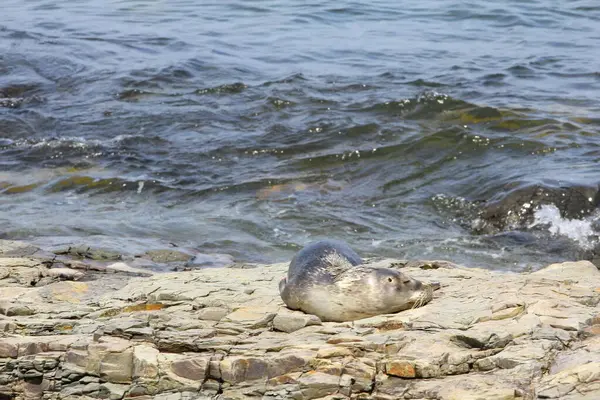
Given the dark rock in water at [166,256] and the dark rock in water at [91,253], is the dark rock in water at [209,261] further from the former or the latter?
the dark rock in water at [91,253]

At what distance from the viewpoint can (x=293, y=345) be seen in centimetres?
493

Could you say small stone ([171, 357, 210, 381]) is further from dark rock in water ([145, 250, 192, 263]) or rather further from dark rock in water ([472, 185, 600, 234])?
dark rock in water ([472, 185, 600, 234])

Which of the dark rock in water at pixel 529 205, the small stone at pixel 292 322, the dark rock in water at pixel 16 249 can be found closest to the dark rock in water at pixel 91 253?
the dark rock in water at pixel 16 249

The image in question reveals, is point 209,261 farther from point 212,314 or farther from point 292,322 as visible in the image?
point 292,322

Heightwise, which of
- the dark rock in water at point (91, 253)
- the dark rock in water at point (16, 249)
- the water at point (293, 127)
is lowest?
the water at point (293, 127)

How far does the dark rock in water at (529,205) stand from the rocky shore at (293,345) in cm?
335

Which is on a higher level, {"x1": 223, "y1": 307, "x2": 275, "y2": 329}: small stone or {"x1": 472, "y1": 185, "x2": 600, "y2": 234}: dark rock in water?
{"x1": 223, "y1": 307, "x2": 275, "y2": 329}: small stone

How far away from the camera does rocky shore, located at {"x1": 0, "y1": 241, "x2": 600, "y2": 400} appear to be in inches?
178

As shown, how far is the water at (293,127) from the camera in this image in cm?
955

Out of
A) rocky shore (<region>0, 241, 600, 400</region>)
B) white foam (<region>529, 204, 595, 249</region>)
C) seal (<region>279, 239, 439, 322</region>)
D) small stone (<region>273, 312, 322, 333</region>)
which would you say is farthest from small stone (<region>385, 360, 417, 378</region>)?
white foam (<region>529, 204, 595, 249</region>)

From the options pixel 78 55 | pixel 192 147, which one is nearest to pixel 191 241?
pixel 192 147

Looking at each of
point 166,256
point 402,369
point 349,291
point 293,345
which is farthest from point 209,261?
point 402,369

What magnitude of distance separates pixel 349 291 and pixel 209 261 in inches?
111

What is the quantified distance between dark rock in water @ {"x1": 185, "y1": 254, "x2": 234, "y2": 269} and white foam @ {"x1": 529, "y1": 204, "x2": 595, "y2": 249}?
3.05 metres
